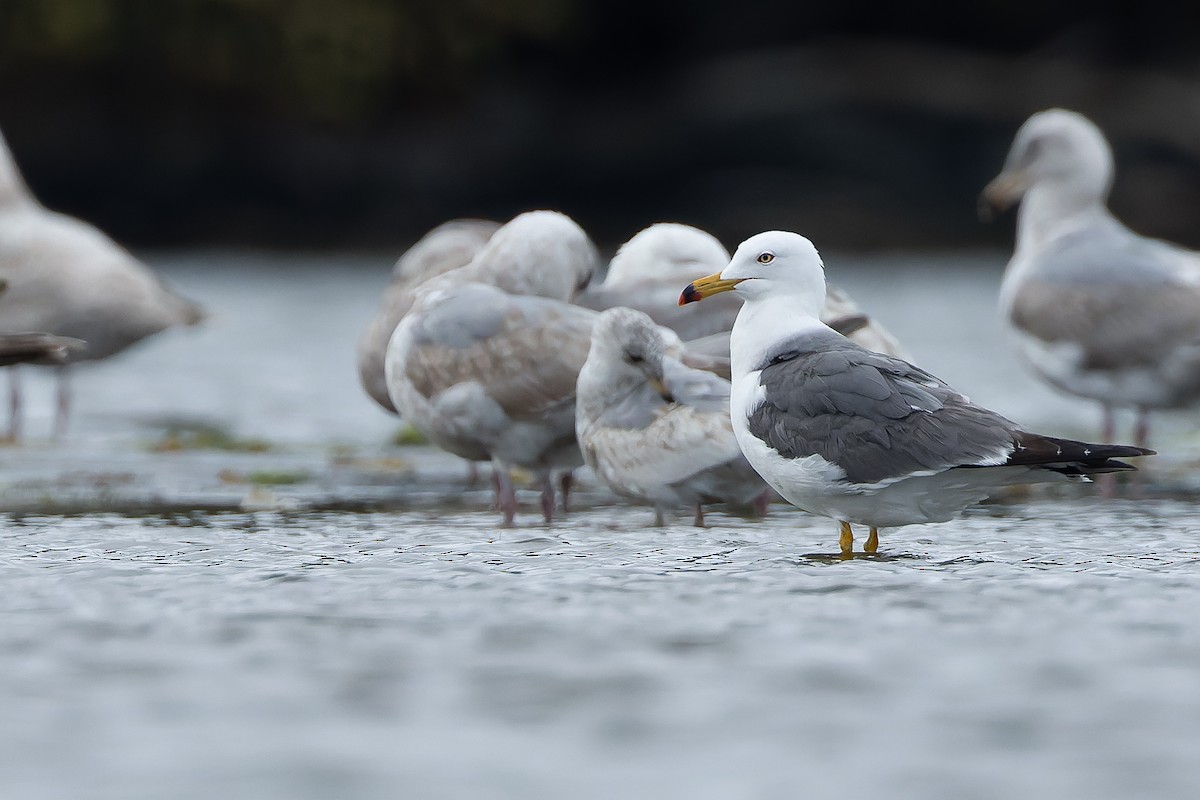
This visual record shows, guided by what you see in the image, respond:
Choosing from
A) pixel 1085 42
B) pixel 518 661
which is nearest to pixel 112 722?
pixel 518 661

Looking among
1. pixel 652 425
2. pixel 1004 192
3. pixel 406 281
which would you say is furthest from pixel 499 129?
pixel 652 425

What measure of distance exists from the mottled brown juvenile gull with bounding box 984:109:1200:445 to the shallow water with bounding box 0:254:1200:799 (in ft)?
4.49

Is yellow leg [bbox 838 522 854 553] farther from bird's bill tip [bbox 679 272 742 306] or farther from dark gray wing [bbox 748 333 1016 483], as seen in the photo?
bird's bill tip [bbox 679 272 742 306]

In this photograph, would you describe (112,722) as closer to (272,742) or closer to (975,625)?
(272,742)

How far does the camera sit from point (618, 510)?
6906 mm

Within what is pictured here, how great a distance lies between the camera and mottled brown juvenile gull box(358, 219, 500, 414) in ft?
25.1

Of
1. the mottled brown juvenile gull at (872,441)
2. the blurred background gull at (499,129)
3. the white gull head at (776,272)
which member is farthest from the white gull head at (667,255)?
the blurred background gull at (499,129)

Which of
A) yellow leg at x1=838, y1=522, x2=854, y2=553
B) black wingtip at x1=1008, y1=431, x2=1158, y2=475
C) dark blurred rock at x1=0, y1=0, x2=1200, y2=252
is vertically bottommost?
yellow leg at x1=838, y1=522, x2=854, y2=553

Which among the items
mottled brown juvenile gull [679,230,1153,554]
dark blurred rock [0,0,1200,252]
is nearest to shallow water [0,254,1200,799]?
mottled brown juvenile gull [679,230,1153,554]

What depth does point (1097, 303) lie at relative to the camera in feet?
27.7

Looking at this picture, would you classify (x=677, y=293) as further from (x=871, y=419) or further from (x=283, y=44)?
(x=283, y=44)

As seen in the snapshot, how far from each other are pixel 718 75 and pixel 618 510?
21997 mm

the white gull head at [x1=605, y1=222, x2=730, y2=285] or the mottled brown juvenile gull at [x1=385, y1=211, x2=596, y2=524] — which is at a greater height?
the white gull head at [x1=605, y1=222, x2=730, y2=285]

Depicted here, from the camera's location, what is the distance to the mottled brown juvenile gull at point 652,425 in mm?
5820
